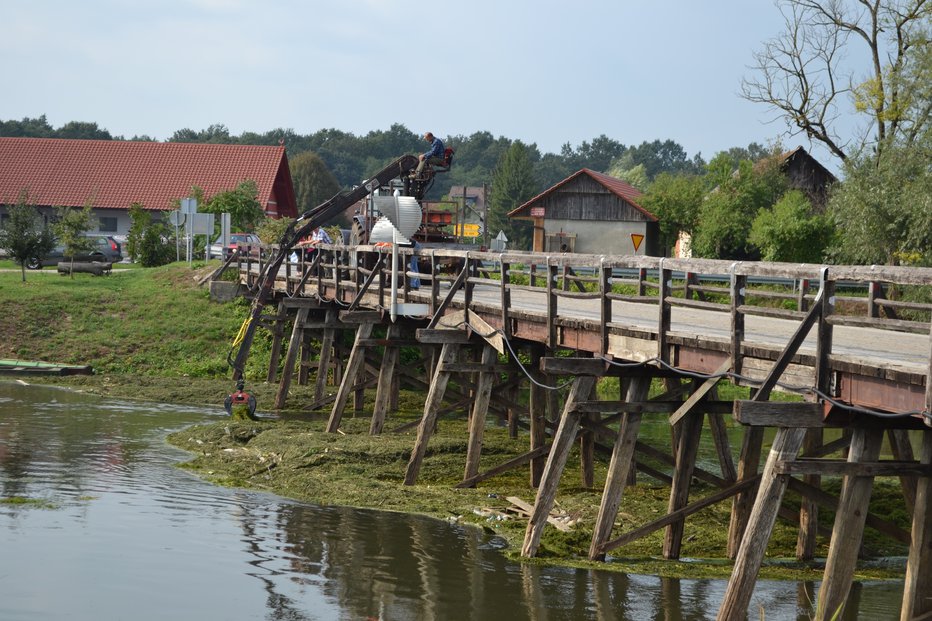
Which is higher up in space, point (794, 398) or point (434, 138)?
point (434, 138)

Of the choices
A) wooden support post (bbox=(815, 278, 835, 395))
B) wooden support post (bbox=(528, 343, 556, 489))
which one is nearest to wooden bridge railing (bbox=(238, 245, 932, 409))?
wooden support post (bbox=(815, 278, 835, 395))

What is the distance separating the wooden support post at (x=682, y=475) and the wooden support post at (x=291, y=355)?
12.5m

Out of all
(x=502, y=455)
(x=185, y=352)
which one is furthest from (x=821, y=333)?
(x=185, y=352)

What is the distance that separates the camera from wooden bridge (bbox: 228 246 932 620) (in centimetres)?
913

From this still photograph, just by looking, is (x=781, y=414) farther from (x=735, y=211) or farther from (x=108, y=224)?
(x=108, y=224)

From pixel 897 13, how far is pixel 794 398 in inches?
669

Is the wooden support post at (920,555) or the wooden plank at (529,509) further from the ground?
the wooden support post at (920,555)

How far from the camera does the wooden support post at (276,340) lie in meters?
27.4

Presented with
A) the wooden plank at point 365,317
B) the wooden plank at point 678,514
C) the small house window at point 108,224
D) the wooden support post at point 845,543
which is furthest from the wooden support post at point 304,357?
the small house window at point 108,224

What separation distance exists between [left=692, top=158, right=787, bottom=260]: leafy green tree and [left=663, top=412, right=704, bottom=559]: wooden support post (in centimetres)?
3603

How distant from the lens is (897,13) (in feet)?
128

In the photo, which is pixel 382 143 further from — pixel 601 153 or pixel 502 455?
pixel 502 455

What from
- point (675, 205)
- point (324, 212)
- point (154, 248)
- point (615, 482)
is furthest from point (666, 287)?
point (675, 205)

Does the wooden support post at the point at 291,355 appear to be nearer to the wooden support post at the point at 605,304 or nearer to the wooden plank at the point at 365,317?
the wooden plank at the point at 365,317
